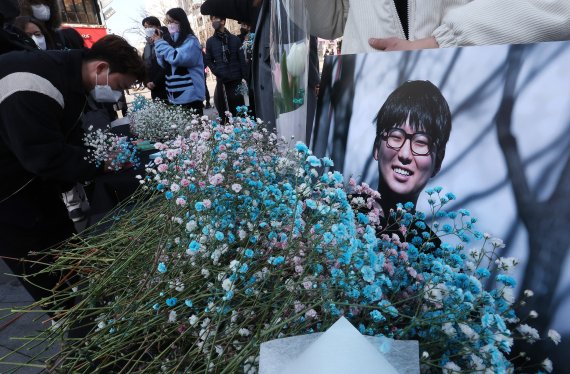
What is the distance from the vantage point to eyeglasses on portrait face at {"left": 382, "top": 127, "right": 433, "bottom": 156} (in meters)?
0.97

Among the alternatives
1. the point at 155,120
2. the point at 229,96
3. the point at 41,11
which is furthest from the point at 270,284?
the point at 229,96

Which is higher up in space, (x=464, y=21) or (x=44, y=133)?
(x=464, y=21)

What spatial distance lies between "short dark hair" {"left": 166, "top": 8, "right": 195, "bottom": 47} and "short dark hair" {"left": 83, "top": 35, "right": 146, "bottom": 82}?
2.93 metres

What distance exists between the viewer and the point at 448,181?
913 millimetres

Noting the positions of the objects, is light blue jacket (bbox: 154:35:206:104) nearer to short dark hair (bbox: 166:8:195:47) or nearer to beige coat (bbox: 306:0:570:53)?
short dark hair (bbox: 166:8:195:47)

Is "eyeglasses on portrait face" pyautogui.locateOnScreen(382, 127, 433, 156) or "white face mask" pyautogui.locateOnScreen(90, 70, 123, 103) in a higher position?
"eyeglasses on portrait face" pyautogui.locateOnScreen(382, 127, 433, 156)

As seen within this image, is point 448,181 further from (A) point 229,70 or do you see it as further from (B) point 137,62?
(A) point 229,70

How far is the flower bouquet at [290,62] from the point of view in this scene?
A: 1603 millimetres

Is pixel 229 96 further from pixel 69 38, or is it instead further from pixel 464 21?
pixel 464 21

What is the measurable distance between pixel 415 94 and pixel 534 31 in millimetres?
345

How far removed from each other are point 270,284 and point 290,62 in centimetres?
117

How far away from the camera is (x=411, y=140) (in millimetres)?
1006

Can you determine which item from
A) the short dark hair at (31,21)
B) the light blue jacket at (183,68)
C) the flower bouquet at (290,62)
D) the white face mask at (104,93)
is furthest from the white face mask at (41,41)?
the flower bouquet at (290,62)

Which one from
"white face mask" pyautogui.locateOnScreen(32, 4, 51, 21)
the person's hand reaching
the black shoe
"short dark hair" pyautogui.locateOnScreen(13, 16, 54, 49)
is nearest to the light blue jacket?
"short dark hair" pyautogui.locateOnScreen(13, 16, 54, 49)
